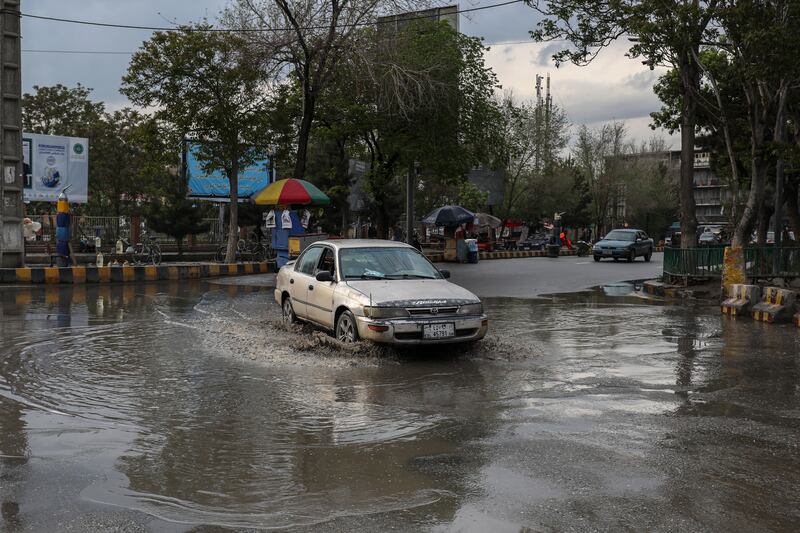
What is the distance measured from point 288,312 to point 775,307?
843 cm

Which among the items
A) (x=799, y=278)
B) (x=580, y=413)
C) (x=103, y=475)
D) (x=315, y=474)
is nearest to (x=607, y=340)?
(x=580, y=413)

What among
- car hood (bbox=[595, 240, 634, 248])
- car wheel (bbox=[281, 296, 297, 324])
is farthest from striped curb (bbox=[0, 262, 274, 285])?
car hood (bbox=[595, 240, 634, 248])

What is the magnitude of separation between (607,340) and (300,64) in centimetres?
1806

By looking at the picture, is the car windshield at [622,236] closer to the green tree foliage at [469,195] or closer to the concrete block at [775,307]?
the green tree foliage at [469,195]

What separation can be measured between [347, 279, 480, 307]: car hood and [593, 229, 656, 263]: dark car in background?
92.0ft

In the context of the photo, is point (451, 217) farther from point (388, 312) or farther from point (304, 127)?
point (388, 312)

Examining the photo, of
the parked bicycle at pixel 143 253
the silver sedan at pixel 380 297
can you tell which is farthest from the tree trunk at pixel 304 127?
the silver sedan at pixel 380 297

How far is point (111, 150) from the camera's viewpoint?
44.8m

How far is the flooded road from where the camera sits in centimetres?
438

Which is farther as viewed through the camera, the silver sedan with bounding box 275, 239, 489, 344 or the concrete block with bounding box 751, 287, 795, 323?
the concrete block with bounding box 751, 287, 795, 323

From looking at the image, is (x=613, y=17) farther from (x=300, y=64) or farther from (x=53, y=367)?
(x=53, y=367)

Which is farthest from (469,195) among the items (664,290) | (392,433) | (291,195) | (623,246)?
(392,433)

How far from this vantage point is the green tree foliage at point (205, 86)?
25.1 m

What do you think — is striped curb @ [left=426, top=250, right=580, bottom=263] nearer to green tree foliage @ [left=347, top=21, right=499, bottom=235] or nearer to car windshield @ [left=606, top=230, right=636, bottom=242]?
green tree foliage @ [left=347, top=21, right=499, bottom=235]
